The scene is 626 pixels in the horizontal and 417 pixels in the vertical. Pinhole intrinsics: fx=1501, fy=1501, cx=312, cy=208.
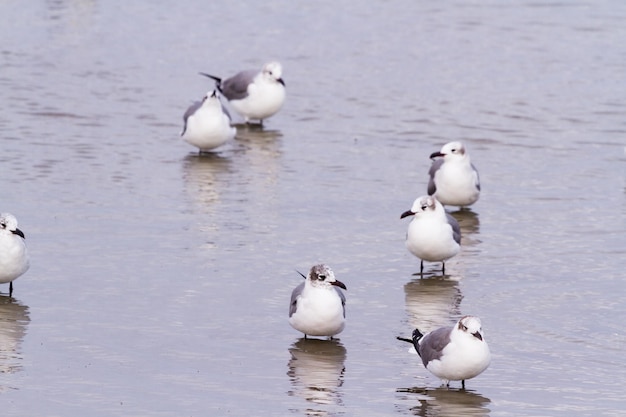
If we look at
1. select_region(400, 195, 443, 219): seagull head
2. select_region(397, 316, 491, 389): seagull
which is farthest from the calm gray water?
select_region(400, 195, 443, 219): seagull head

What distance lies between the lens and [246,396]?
10883 mm

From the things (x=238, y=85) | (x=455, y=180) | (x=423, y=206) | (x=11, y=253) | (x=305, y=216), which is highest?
(x=238, y=85)

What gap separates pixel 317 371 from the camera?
11.7m

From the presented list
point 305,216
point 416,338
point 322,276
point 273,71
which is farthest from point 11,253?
point 273,71

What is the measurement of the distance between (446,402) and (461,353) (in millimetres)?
389

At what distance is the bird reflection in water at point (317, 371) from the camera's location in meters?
11.0

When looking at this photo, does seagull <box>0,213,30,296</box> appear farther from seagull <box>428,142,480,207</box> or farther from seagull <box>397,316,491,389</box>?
seagull <box>428,142,480,207</box>

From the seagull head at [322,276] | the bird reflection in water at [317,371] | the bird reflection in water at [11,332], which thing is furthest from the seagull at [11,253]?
the seagull head at [322,276]

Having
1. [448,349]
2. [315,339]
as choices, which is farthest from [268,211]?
[448,349]

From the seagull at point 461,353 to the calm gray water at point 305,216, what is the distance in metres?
0.23

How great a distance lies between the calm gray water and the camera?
11383 millimetres

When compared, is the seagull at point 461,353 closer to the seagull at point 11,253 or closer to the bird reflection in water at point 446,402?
the bird reflection in water at point 446,402

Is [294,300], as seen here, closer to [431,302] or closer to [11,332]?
[431,302]

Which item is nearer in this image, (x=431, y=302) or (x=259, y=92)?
(x=431, y=302)
